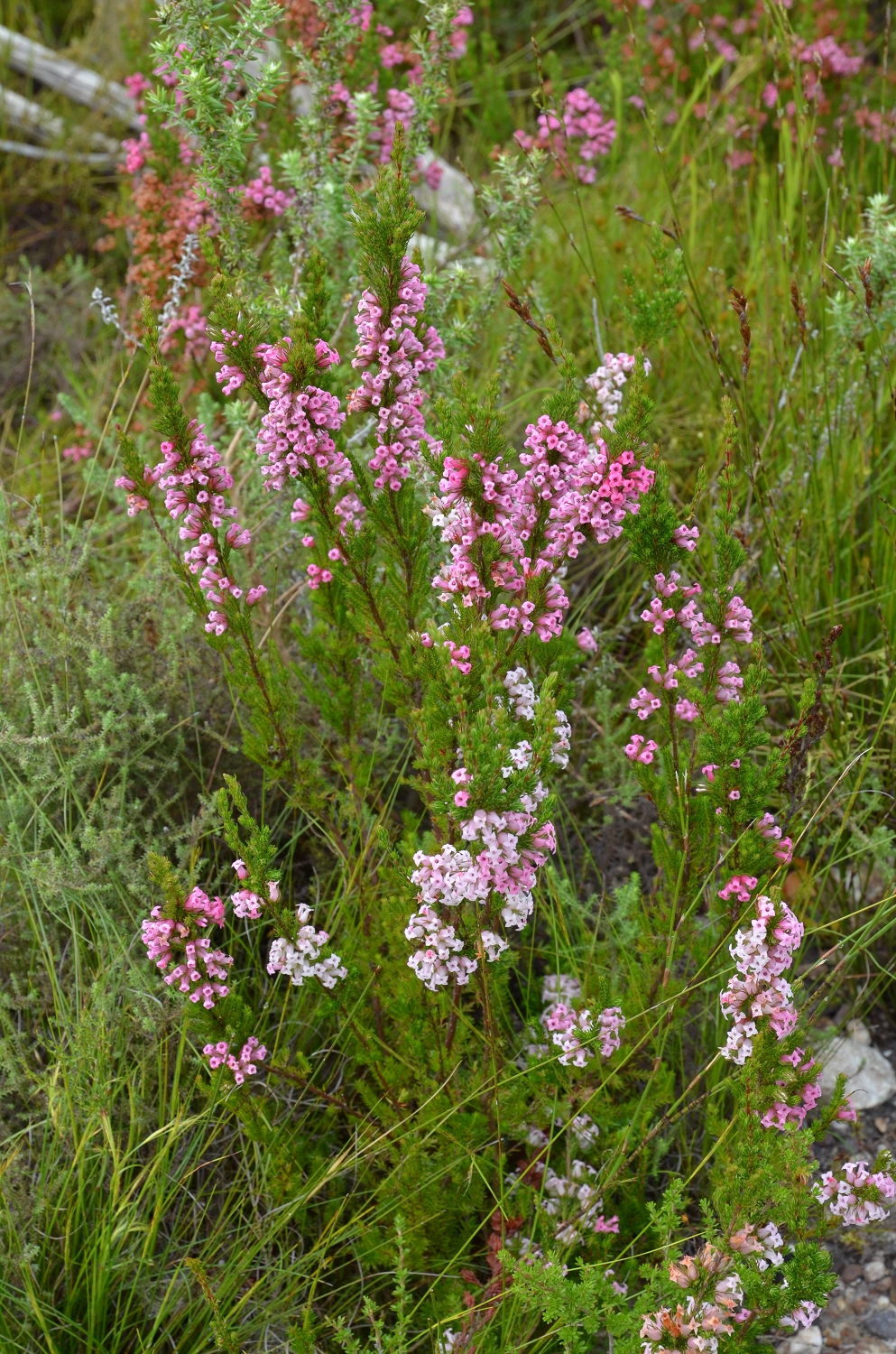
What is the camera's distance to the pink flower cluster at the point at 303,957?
209 centimetres

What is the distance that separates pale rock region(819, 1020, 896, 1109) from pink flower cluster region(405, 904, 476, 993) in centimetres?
130

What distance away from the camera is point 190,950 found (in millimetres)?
1973

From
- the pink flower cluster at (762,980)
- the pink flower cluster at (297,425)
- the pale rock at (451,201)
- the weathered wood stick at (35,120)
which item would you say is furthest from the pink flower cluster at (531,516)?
the weathered wood stick at (35,120)

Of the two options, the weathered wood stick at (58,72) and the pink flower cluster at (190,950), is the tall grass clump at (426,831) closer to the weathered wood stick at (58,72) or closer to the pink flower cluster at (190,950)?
the pink flower cluster at (190,950)

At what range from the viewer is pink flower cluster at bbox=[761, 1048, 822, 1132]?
2.01 meters

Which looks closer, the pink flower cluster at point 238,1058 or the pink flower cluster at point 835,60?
the pink flower cluster at point 238,1058

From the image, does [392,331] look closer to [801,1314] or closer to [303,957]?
[303,957]

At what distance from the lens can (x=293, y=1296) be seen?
2373mm

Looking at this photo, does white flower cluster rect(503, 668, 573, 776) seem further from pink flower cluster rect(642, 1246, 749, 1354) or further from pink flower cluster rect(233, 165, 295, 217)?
pink flower cluster rect(233, 165, 295, 217)

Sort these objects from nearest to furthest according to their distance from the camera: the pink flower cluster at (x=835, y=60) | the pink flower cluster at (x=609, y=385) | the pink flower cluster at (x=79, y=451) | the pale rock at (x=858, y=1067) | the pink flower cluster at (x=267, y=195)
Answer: the pink flower cluster at (x=609, y=385)
the pale rock at (x=858, y=1067)
the pink flower cluster at (x=267, y=195)
the pink flower cluster at (x=79, y=451)
the pink flower cluster at (x=835, y=60)

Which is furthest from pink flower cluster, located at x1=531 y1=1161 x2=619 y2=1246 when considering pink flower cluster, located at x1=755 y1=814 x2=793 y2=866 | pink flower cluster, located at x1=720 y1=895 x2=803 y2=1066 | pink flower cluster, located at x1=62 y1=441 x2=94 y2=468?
pink flower cluster, located at x1=62 y1=441 x2=94 y2=468

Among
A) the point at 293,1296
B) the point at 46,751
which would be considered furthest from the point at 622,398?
the point at 293,1296

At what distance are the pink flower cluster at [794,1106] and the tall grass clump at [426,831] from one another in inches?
0.4

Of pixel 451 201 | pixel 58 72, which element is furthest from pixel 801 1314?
pixel 58 72
